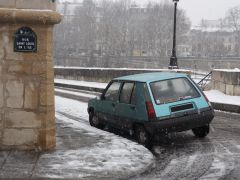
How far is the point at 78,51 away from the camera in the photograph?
390ft

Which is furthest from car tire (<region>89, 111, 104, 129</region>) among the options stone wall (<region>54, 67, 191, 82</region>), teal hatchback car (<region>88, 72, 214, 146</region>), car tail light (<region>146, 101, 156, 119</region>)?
stone wall (<region>54, 67, 191, 82</region>)

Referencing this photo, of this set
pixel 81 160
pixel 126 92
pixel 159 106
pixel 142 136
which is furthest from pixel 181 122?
pixel 81 160

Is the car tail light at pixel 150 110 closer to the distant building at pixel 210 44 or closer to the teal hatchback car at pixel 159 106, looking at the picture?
the teal hatchback car at pixel 159 106

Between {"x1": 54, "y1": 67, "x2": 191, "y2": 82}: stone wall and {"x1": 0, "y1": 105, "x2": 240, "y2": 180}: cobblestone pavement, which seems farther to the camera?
{"x1": 54, "y1": 67, "x2": 191, "y2": 82}: stone wall

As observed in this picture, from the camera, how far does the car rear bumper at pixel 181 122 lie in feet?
33.5

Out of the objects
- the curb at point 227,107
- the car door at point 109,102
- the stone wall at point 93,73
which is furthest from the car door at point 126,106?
the stone wall at point 93,73

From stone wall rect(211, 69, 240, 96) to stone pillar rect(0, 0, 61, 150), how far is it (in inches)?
480

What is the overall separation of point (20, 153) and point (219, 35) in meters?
165

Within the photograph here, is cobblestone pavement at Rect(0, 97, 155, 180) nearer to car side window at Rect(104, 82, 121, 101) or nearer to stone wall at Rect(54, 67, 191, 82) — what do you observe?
car side window at Rect(104, 82, 121, 101)

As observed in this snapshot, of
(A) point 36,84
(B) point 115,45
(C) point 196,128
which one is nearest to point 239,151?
(C) point 196,128

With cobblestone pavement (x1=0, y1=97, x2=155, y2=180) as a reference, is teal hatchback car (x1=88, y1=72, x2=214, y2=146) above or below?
above

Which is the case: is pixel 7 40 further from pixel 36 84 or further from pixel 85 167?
pixel 85 167

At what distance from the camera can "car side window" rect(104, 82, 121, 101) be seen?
1205 cm

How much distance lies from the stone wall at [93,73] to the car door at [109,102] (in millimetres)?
16430
